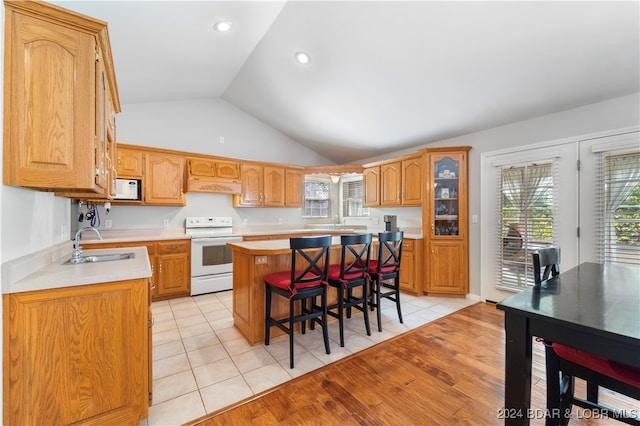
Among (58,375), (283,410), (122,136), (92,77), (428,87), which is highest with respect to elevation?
(428,87)

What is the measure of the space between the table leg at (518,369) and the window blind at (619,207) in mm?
2548

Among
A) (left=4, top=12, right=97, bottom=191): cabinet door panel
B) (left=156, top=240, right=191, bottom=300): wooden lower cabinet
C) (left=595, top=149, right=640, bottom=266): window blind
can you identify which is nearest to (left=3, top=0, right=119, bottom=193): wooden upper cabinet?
(left=4, top=12, right=97, bottom=191): cabinet door panel

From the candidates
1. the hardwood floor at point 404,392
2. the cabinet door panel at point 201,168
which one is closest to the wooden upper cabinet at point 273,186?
the cabinet door panel at point 201,168

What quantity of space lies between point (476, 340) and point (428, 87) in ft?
9.17

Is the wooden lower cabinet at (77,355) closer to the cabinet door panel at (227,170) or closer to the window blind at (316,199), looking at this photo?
the cabinet door panel at (227,170)

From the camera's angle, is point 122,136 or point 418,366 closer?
point 418,366

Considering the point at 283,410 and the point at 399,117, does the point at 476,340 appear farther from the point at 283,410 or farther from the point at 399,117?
the point at 399,117

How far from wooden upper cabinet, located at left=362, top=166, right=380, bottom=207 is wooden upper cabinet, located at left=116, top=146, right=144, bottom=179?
3698 mm

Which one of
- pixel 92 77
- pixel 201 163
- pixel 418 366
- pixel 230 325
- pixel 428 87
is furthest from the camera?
pixel 201 163

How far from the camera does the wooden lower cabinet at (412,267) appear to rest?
13.2ft

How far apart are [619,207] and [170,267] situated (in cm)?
531

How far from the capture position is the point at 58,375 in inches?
52.6

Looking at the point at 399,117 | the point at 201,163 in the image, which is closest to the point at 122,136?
the point at 201,163

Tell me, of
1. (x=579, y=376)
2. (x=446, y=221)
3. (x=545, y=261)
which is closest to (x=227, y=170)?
(x=446, y=221)
